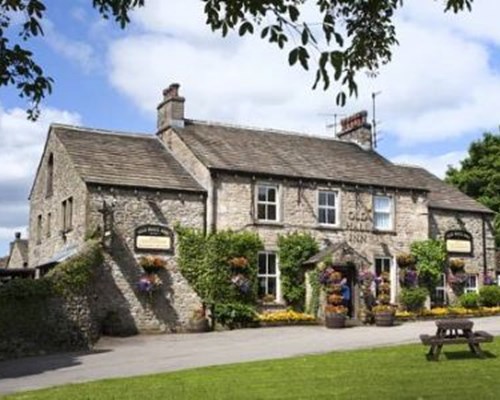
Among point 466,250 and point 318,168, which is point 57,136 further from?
point 466,250

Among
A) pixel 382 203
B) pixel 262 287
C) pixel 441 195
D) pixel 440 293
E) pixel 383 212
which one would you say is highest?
pixel 441 195

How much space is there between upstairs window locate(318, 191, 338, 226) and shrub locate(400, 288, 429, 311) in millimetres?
4185

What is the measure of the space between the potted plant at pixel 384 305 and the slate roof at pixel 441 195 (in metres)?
5.02

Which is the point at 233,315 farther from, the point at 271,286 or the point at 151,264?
the point at 151,264

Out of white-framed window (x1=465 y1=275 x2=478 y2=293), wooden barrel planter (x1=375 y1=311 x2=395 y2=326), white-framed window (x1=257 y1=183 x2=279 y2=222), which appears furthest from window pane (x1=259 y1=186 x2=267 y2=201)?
white-framed window (x1=465 y1=275 x2=478 y2=293)

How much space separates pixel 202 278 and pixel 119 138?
7.21 metres

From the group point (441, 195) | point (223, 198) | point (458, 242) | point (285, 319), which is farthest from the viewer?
point (441, 195)

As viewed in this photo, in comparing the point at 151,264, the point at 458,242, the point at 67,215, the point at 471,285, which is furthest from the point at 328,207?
the point at 67,215

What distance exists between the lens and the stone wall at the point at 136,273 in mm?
24984

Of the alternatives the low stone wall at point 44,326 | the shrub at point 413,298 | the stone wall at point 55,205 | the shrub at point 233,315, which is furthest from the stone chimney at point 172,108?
the shrub at point 413,298

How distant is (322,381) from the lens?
13430 mm

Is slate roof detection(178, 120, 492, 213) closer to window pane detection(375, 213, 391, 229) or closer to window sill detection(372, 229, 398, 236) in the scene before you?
window pane detection(375, 213, 391, 229)

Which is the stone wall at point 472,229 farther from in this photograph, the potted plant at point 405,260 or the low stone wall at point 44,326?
the low stone wall at point 44,326

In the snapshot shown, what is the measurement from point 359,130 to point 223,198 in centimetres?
1055
